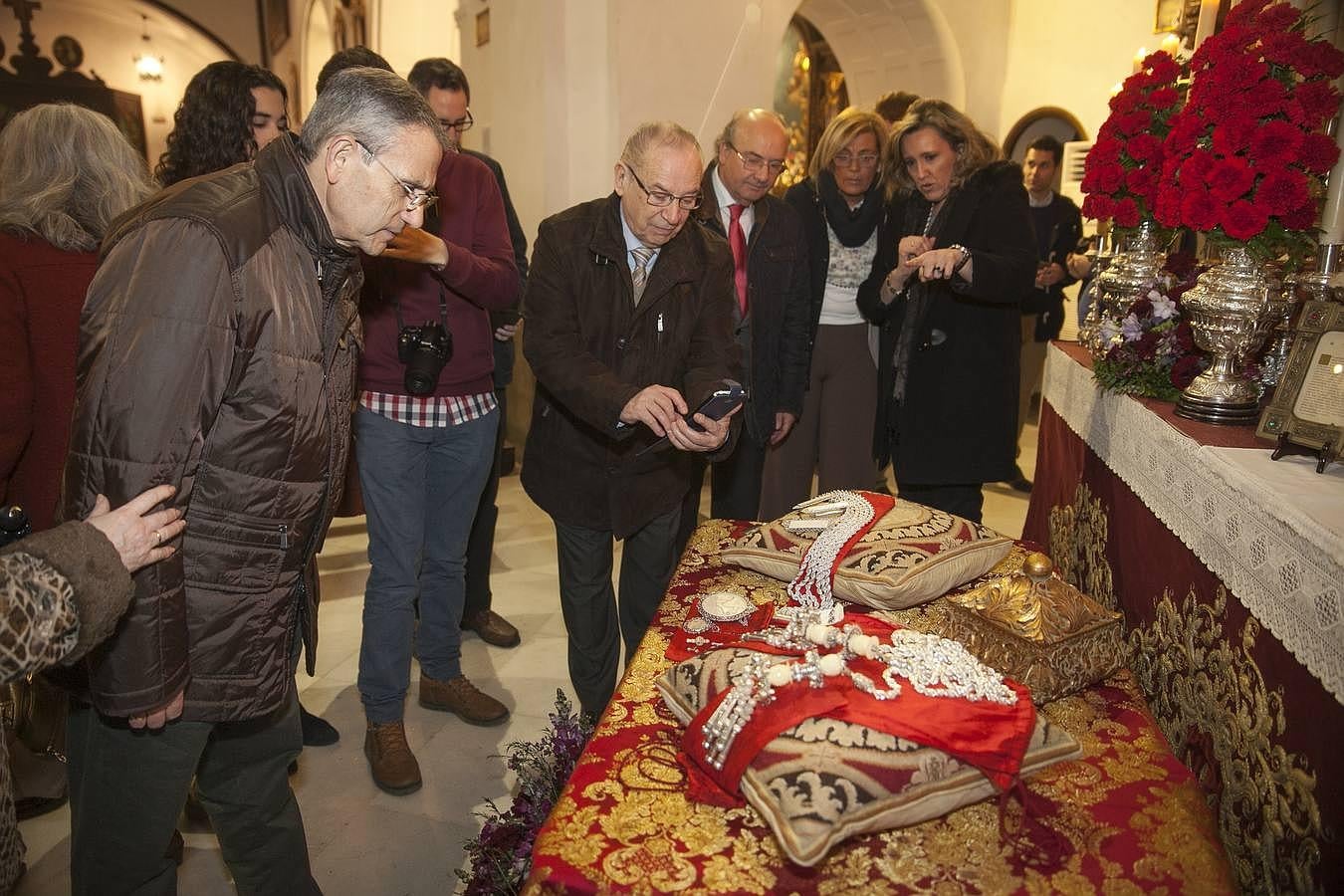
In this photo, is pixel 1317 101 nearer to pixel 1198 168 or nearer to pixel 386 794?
pixel 1198 168

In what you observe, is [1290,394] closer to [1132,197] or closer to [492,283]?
[1132,197]

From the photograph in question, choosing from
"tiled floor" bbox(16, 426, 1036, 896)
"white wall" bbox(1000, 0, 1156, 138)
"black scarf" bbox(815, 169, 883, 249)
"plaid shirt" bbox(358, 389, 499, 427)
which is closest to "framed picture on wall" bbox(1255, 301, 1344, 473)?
"black scarf" bbox(815, 169, 883, 249)

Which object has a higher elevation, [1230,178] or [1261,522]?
[1230,178]

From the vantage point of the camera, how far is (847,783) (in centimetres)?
129

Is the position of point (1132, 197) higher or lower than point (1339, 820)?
higher

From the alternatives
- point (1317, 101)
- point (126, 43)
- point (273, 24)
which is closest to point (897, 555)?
point (1317, 101)

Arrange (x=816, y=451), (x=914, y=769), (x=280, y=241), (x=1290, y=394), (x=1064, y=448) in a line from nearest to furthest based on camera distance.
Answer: (x=914, y=769), (x=280, y=241), (x=1290, y=394), (x=1064, y=448), (x=816, y=451)

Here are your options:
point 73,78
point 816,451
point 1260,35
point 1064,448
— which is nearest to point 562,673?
point 816,451

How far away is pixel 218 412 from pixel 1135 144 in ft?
8.23

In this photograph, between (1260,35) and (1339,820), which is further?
(1260,35)

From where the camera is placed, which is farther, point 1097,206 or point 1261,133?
point 1097,206

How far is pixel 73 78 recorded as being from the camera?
11383mm

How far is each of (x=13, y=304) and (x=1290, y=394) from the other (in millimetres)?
2747

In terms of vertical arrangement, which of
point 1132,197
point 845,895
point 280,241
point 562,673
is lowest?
point 562,673
